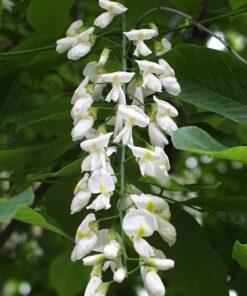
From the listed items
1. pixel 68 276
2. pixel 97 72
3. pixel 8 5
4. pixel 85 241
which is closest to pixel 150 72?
pixel 97 72

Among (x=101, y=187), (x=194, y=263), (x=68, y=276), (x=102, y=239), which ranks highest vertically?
(x=101, y=187)

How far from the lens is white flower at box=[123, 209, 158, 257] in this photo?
1.14m

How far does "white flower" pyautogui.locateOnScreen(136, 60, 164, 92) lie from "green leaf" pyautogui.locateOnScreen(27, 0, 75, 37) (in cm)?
42

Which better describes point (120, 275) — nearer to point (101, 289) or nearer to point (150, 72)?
point (101, 289)

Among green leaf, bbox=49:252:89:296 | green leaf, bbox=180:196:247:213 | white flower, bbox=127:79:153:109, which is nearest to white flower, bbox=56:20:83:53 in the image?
white flower, bbox=127:79:153:109

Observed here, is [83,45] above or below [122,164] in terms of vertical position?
above

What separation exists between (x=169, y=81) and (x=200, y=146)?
257mm

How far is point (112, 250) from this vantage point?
112 cm

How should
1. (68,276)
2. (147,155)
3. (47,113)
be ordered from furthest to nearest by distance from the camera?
(68,276) < (47,113) < (147,155)

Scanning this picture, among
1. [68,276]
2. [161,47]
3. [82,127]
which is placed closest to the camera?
[82,127]

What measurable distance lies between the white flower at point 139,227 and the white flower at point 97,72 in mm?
364

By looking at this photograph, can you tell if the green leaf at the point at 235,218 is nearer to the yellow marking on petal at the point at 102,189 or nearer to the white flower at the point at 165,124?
the white flower at the point at 165,124

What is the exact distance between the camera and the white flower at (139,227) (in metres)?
1.14

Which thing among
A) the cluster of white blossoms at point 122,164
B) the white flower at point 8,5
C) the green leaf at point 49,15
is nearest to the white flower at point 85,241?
the cluster of white blossoms at point 122,164
